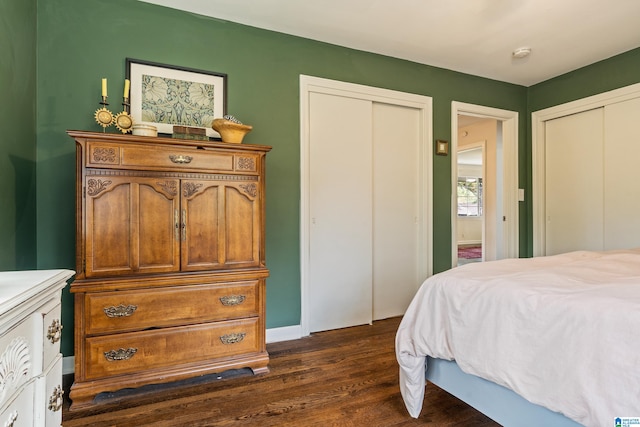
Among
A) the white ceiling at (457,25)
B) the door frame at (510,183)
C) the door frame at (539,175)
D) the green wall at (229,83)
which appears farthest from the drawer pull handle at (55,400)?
the door frame at (539,175)

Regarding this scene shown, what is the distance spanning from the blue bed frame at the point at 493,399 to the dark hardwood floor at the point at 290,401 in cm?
27

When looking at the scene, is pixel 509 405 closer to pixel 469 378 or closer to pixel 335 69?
pixel 469 378

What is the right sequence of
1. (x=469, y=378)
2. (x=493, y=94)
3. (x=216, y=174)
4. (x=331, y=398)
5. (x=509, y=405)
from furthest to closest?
(x=493, y=94)
(x=216, y=174)
(x=331, y=398)
(x=469, y=378)
(x=509, y=405)

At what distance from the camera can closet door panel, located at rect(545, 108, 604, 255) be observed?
3381 millimetres

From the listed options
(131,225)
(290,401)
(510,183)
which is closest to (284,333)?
(290,401)

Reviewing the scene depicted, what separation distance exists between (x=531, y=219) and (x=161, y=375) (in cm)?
401

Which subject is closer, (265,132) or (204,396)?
(204,396)

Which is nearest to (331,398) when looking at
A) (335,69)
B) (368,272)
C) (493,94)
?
(368,272)

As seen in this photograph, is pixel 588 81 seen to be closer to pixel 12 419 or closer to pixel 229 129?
pixel 229 129

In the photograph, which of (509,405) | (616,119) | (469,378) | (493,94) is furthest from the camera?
(493,94)

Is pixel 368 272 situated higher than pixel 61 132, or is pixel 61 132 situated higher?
pixel 61 132

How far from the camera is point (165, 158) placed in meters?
1.98

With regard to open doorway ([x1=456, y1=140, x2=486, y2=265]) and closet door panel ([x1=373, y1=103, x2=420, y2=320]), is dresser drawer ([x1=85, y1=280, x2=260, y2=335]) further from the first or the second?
open doorway ([x1=456, y1=140, x2=486, y2=265])

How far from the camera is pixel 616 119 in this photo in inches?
126
